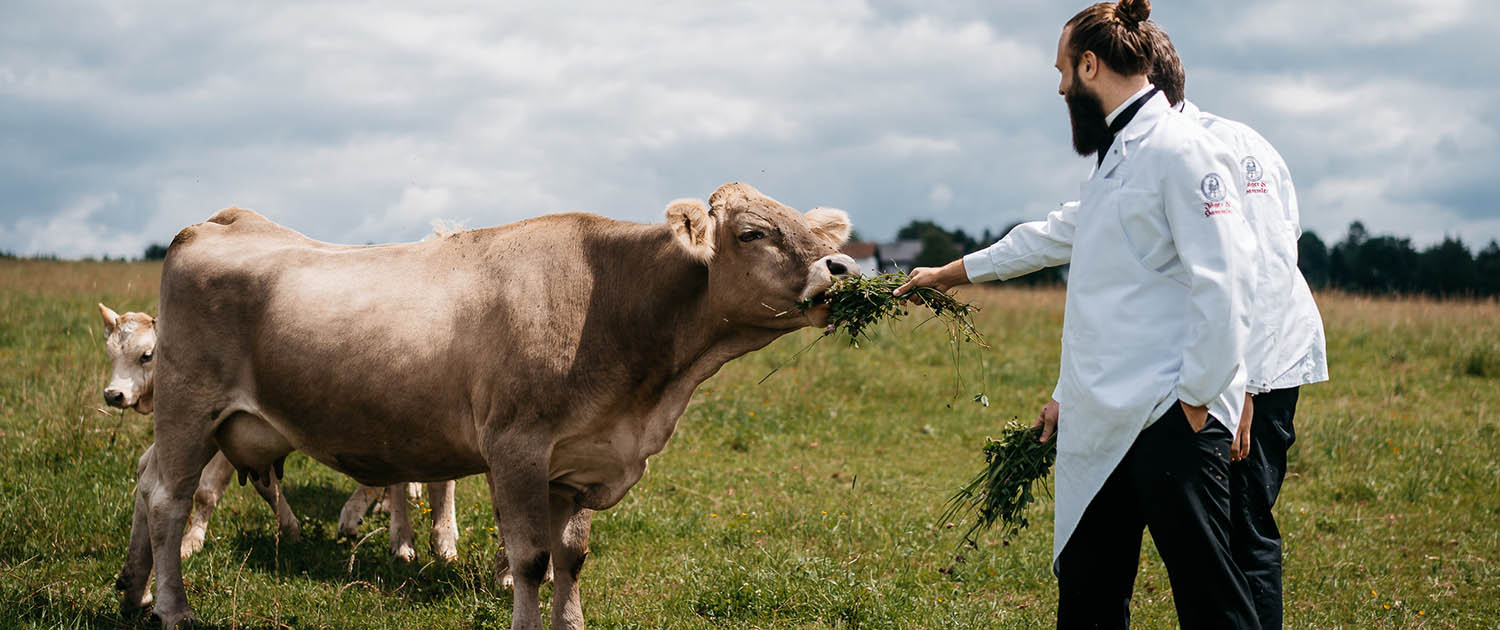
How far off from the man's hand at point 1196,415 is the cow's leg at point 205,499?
6.06m

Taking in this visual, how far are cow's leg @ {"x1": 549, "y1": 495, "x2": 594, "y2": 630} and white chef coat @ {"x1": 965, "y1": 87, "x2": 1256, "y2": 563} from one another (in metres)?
2.52

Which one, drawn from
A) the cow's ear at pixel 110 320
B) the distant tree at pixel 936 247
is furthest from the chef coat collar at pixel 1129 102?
the distant tree at pixel 936 247

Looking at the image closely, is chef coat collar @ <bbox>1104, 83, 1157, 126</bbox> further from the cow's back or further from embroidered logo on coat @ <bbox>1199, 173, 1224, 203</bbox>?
the cow's back

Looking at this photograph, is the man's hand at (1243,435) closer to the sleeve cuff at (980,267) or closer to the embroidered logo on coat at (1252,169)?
the embroidered logo on coat at (1252,169)

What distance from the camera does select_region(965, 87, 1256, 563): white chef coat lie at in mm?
3016

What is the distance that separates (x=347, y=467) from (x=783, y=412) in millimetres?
6380

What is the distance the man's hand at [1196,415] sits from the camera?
309 centimetres

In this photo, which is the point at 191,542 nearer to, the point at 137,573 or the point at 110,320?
the point at 137,573

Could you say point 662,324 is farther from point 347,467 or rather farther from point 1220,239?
point 1220,239

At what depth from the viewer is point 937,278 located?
438cm

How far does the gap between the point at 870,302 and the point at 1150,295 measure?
140 centimetres

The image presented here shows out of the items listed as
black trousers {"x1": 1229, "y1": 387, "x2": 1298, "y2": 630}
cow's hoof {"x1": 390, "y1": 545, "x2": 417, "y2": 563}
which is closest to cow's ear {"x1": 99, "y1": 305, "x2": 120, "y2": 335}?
cow's hoof {"x1": 390, "y1": 545, "x2": 417, "y2": 563}

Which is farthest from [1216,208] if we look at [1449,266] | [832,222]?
[1449,266]

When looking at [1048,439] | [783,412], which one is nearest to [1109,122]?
[1048,439]
